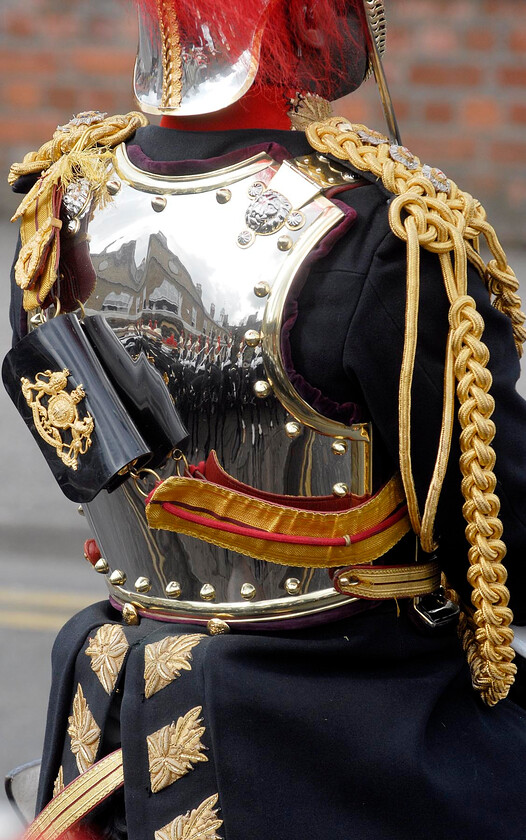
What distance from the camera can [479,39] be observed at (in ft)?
13.1

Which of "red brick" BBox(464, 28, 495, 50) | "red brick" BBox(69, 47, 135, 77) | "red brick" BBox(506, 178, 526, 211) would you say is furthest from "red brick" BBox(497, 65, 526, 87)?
"red brick" BBox(69, 47, 135, 77)

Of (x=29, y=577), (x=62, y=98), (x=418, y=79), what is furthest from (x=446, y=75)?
(x=29, y=577)

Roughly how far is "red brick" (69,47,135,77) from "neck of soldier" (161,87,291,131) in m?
3.38

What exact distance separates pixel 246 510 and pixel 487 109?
3.35m

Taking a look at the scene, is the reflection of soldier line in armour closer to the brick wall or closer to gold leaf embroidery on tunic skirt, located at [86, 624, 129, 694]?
gold leaf embroidery on tunic skirt, located at [86, 624, 129, 694]

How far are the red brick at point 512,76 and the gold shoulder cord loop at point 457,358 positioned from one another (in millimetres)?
3114

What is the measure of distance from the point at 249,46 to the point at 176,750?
0.69m

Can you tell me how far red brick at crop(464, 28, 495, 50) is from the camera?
156 inches

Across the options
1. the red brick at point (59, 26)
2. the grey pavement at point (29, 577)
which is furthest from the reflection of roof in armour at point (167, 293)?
the red brick at point (59, 26)

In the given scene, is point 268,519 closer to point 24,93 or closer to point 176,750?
point 176,750

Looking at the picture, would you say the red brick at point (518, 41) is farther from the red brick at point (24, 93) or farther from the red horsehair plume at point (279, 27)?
the red horsehair plume at point (279, 27)

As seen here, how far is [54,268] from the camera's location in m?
1.12

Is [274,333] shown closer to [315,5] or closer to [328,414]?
[328,414]

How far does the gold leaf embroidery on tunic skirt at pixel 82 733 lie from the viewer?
1.13 meters
